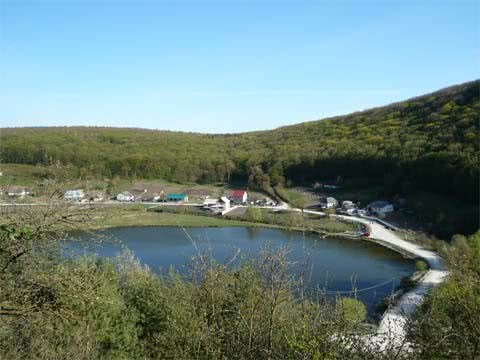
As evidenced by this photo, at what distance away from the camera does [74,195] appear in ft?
9.72

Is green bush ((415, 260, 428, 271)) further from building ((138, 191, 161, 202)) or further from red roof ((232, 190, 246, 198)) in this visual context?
building ((138, 191, 161, 202))

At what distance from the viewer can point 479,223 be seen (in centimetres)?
1720

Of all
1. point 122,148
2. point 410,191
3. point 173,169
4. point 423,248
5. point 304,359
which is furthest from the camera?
point 122,148

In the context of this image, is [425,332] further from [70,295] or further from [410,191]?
[410,191]

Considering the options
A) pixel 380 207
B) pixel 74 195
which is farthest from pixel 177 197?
pixel 74 195

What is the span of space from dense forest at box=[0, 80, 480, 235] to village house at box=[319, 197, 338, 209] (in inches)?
138

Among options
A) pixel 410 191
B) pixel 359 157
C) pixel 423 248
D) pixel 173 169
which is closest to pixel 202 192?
pixel 173 169

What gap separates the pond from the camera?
39.8 feet

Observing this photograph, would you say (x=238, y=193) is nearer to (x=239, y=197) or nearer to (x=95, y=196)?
(x=239, y=197)

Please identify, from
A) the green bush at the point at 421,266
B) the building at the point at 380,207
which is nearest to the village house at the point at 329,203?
the building at the point at 380,207

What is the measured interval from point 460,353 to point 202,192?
→ 3157cm

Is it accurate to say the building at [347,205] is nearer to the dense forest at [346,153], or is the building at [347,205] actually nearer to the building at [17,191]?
the dense forest at [346,153]

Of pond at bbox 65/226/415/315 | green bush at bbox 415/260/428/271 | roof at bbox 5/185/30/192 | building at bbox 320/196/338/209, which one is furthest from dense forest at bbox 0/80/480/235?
roof at bbox 5/185/30/192

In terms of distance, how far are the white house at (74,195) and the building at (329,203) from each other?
78.4 ft
